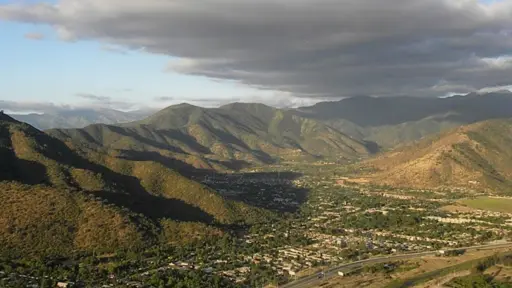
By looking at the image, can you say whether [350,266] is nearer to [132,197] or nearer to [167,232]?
[167,232]

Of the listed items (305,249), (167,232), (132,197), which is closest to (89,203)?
(167,232)

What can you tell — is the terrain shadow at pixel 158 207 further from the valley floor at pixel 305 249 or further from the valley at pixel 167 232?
the valley floor at pixel 305 249

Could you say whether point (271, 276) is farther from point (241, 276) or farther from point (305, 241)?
point (305, 241)

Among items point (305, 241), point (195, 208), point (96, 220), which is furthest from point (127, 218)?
point (305, 241)

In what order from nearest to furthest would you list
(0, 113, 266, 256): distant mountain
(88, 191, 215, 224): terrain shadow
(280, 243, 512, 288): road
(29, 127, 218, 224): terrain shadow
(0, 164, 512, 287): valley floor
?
1. (0, 164, 512, 287): valley floor
2. (280, 243, 512, 288): road
3. (0, 113, 266, 256): distant mountain
4. (88, 191, 215, 224): terrain shadow
5. (29, 127, 218, 224): terrain shadow

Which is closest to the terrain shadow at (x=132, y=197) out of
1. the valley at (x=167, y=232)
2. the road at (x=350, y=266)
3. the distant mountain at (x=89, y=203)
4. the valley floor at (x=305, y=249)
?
the distant mountain at (x=89, y=203)

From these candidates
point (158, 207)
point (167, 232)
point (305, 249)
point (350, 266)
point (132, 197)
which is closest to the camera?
point (350, 266)

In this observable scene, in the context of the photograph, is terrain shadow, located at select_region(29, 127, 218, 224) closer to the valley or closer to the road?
the valley

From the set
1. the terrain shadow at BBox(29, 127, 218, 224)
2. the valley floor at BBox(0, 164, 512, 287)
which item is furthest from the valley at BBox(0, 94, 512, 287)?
the terrain shadow at BBox(29, 127, 218, 224)

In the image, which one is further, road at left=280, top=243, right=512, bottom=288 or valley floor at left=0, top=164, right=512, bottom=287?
road at left=280, top=243, right=512, bottom=288
